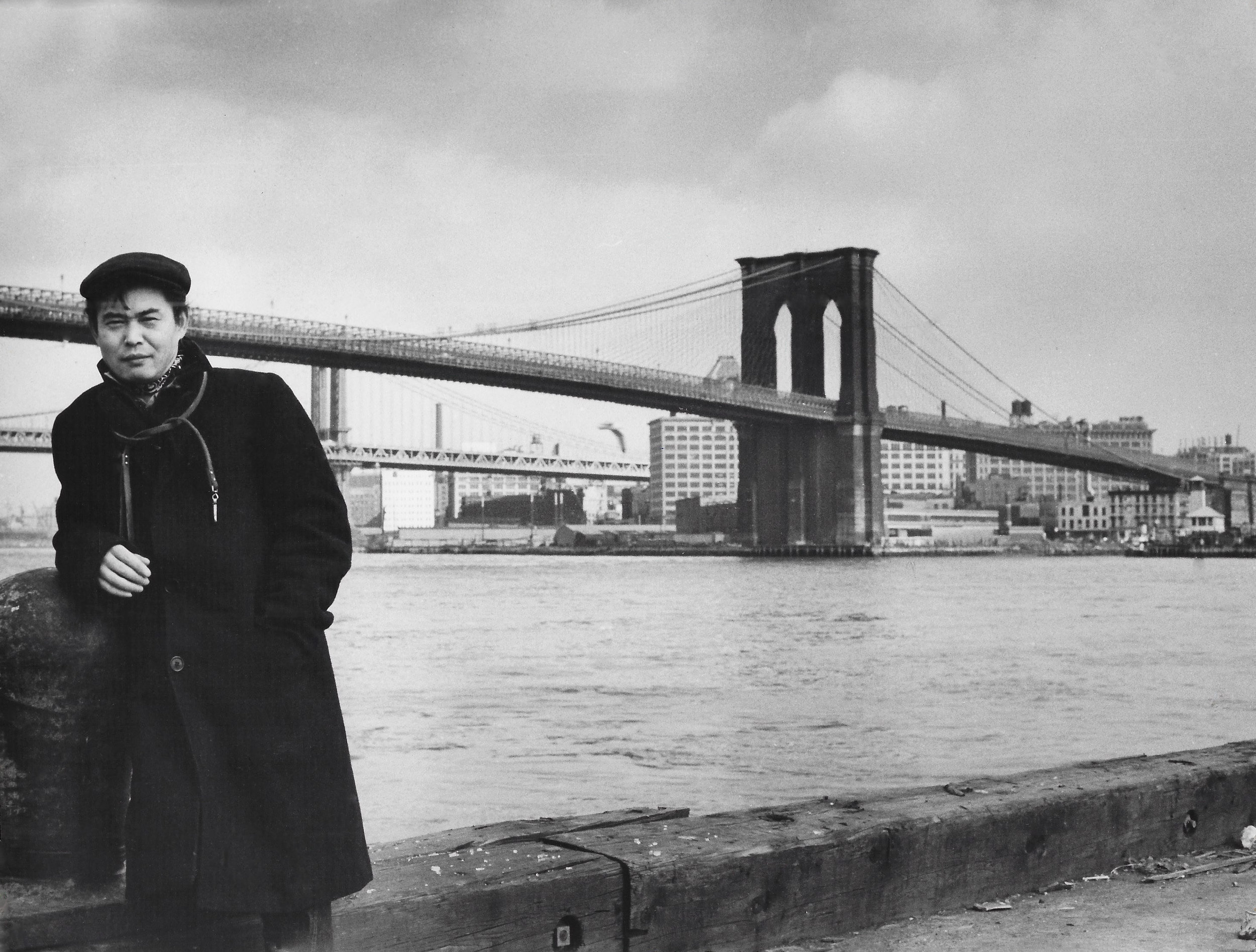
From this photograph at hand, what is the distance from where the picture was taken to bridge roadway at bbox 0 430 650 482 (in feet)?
119

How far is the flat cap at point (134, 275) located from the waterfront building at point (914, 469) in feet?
318

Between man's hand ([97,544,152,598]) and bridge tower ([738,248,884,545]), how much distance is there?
43.5m

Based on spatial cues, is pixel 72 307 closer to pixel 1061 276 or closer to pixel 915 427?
pixel 1061 276

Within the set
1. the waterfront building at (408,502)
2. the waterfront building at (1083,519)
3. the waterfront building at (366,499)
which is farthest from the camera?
the waterfront building at (1083,519)

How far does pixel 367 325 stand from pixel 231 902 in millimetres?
34262

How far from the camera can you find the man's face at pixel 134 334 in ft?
4.87

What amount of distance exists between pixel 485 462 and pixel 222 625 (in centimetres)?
4067

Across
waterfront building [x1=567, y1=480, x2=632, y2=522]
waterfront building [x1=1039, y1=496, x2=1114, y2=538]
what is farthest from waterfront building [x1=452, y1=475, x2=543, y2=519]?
waterfront building [x1=1039, y1=496, x2=1114, y2=538]

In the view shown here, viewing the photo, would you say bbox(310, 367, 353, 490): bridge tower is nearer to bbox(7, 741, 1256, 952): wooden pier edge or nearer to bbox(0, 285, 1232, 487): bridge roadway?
bbox(0, 285, 1232, 487): bridge roadway

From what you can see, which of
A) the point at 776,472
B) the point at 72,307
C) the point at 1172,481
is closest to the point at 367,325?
the point at 776,472

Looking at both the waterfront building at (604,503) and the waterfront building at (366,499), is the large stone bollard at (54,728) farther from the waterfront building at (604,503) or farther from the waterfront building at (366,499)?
the waterfront building at (604,503)

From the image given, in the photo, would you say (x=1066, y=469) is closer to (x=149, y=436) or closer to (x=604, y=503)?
(x=604, y=503)

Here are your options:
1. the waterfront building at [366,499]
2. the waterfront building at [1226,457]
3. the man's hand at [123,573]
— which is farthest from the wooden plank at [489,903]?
the waterfront building at [1226,457]

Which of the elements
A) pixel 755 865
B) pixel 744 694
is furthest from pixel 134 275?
pixel 744 694
